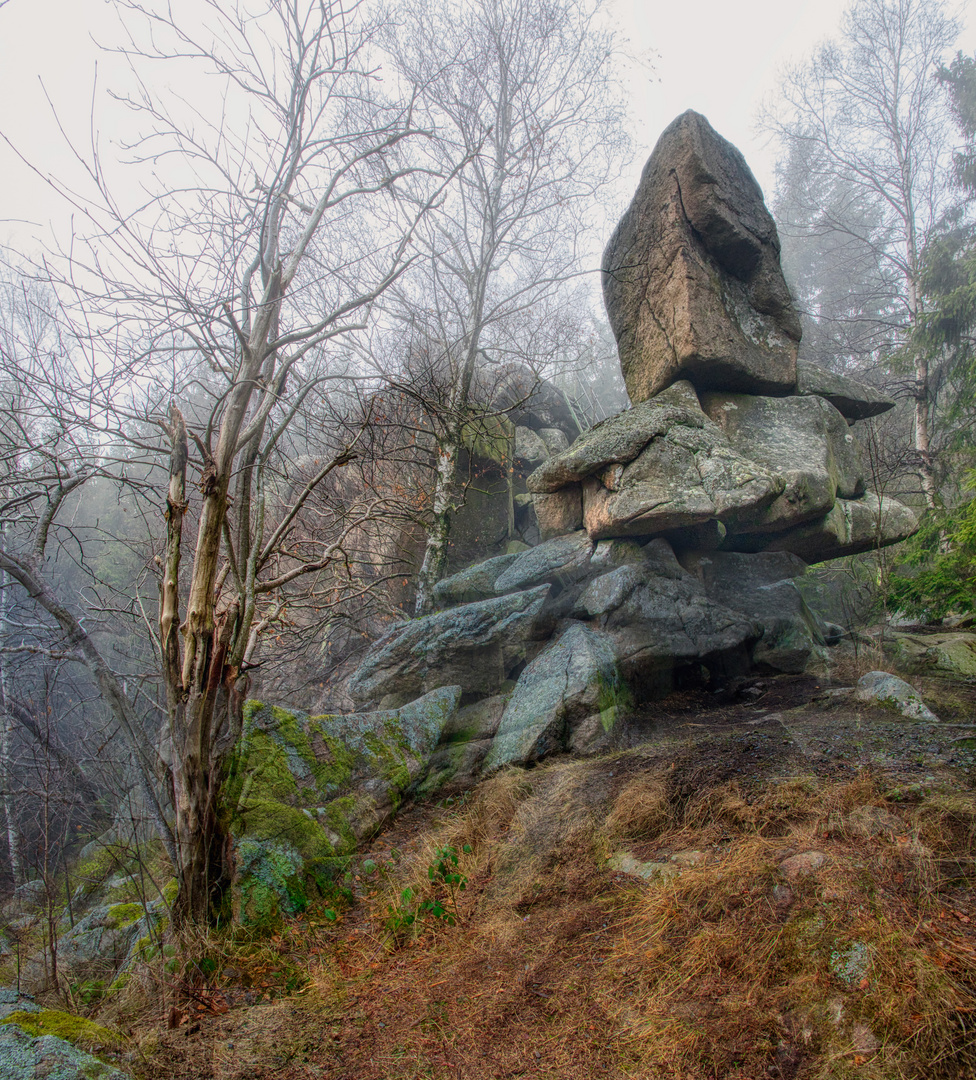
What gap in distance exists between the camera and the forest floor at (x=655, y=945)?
1.95 m

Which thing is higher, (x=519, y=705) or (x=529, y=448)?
(x=529, y=448)

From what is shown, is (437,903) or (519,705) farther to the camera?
(519,705)

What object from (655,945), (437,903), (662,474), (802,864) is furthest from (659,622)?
(655,945)

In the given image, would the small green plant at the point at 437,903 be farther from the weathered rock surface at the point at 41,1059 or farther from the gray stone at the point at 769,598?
the gray stone at the point at 769,598

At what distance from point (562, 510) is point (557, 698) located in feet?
10.3

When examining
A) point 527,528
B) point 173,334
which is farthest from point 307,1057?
point 527,528

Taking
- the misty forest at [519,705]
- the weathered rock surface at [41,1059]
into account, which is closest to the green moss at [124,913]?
the misty forest at [519,705]

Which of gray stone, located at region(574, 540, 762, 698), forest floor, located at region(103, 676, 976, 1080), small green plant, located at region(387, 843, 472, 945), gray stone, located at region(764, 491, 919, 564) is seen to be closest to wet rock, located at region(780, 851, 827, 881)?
forest floor, located at region(103, 676, 976, 1080)

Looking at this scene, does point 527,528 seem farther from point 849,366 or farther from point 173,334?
point 849,366

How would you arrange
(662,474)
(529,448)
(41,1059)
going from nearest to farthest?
(41,1059) < (662,474) < (529,448)

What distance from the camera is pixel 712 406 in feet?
25.6

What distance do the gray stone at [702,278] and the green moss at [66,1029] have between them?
7.69 metres

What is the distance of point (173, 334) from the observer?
4.34 metres

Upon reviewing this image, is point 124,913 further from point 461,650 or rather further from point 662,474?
point 662,474
